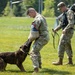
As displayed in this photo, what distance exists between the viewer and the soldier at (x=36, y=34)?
376 inches

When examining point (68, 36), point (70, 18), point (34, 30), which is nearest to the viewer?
point (34, 30)

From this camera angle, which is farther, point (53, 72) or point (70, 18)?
point (70, 18)

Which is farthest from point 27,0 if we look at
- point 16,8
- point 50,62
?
point 50,62

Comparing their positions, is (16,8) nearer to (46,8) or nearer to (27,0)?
(27,0)

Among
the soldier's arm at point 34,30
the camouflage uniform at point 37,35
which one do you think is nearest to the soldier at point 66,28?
the camouflage uniform at point 37,35

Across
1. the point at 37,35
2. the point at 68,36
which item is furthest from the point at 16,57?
the point at 68,36

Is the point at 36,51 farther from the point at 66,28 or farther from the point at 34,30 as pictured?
the point at 66,28

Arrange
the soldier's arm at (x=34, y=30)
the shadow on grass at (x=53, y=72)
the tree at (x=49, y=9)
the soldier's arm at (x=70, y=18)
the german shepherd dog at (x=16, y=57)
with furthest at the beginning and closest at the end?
the tree at (x=49, y=9) < the soldier's arm at (x=70, y=18) < the shadow on grass at (x=53, y=72) < the german shepherd dog at (x=16, y=57) < the soldier's arm at (x=34, y=30)

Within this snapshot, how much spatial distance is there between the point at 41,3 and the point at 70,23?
101813mm

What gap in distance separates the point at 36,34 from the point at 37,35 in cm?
6

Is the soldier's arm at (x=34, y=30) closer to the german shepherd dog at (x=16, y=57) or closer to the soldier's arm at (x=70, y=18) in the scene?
the german shepherd dog at (x=16, y=57)

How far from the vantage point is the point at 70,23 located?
1085cm

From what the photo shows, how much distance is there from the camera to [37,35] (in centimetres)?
967

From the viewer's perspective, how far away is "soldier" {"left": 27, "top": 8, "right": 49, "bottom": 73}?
955 centimetres
